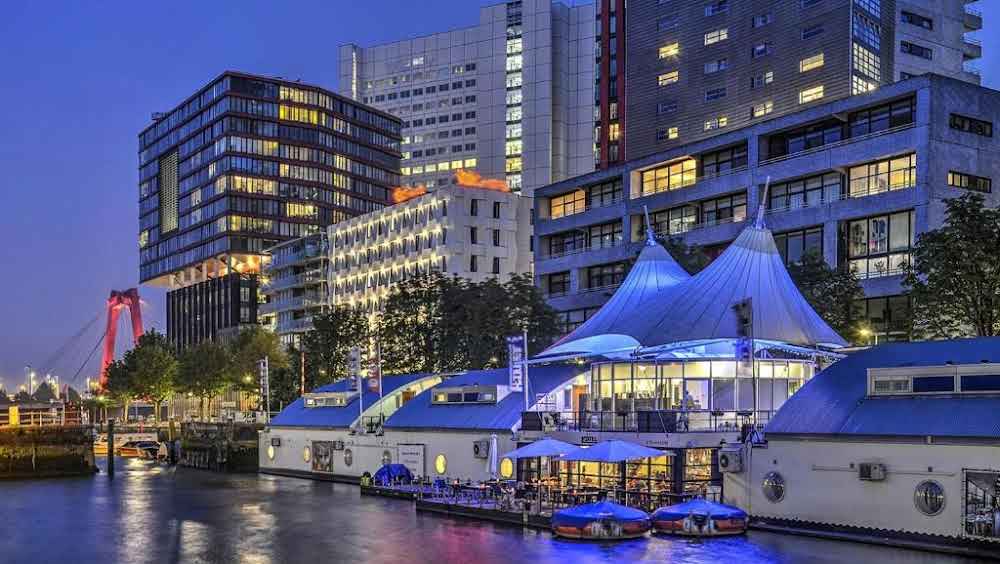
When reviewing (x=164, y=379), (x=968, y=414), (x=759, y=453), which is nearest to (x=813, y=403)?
(x=759, y=453)

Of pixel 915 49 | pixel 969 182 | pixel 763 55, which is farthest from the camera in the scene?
pixel 915 49

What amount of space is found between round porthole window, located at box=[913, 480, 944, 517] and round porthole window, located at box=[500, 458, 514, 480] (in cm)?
2604

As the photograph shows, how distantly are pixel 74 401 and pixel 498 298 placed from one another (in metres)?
111

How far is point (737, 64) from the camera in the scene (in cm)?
13212

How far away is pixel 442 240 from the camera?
166m

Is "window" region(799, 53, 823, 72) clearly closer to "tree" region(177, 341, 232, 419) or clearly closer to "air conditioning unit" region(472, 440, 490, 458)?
"air conditioning unit" region(472, 440, 490, 458)

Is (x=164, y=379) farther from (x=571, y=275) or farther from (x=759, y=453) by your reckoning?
(x=759, y=453)

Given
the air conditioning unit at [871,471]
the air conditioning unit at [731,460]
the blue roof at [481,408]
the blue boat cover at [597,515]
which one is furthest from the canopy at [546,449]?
the air conditioning unit at [871,471]

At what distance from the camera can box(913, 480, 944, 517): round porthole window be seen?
42.7 metres

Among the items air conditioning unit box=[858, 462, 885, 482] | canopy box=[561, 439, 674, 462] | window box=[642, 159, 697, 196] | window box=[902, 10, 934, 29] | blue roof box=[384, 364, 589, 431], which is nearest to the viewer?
air conditioning unit box=[858, 462, 885, 482]

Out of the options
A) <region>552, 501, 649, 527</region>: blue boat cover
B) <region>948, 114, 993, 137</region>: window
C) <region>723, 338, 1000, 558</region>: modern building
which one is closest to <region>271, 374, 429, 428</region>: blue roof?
<region>552, 501, 649, 527</region>: blue boat cover

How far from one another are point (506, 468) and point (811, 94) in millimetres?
74064

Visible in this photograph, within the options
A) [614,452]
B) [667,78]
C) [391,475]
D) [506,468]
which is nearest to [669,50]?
[667,78]

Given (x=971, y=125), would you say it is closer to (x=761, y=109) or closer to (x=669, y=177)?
(x=669, y=177)
